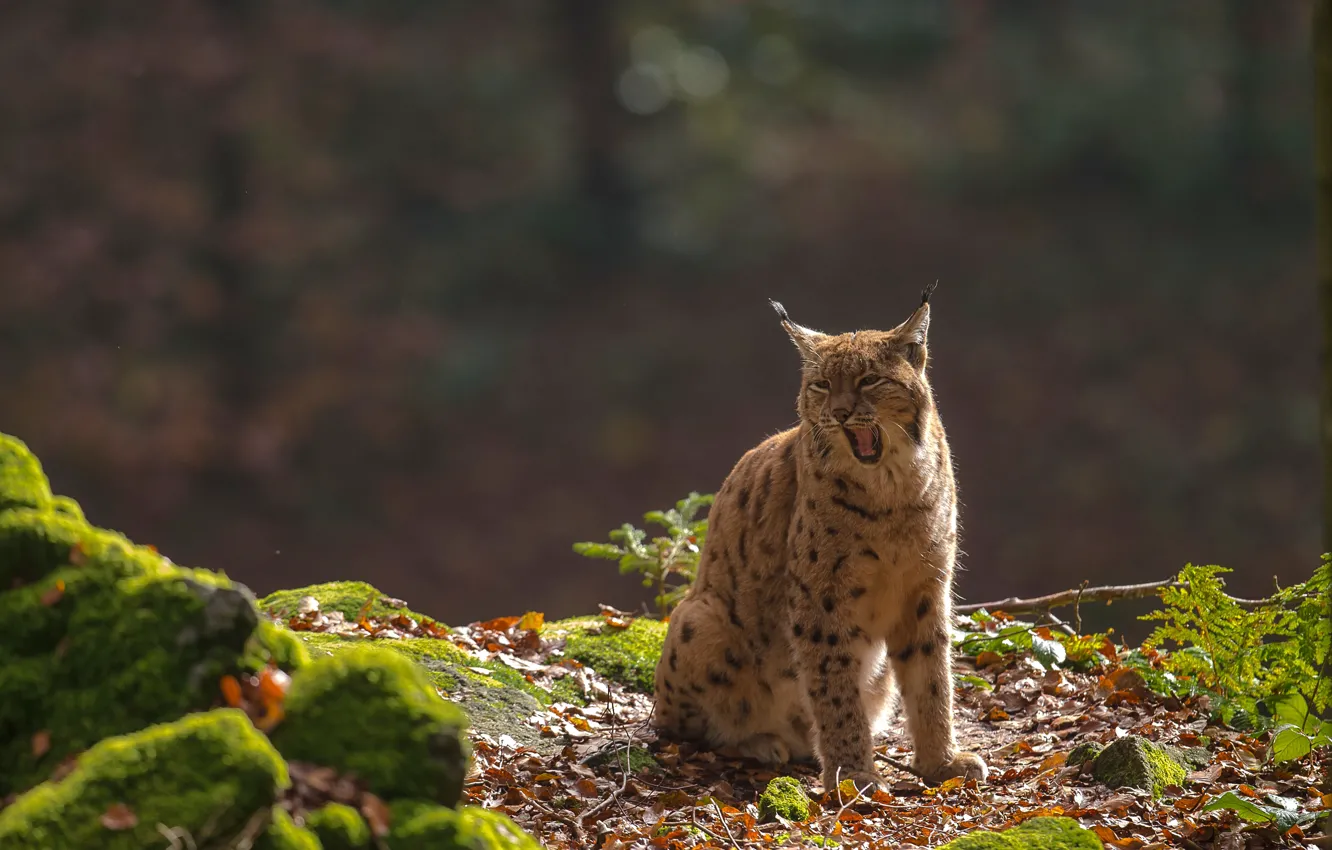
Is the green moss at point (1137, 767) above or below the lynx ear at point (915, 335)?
below

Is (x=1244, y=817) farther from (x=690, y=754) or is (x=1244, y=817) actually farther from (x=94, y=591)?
(x=94, y=591)

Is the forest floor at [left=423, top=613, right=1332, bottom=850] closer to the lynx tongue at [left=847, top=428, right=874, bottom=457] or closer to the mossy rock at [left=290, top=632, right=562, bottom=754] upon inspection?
the mossy rock at [left=290, top=632, right=562, bottom=754]

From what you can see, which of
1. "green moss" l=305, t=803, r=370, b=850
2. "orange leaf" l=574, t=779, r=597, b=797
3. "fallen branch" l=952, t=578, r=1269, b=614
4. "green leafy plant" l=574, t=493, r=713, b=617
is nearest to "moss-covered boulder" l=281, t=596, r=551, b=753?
"orange leaf" l=574, t=779, r=597, b=797

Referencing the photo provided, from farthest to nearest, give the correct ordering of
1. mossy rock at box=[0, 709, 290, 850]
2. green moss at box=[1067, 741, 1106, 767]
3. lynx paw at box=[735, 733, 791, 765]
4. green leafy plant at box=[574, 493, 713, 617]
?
green leafy plant at box=[574, 493, 713, 617], lynx paw at box=[735, 733, 791, 765], green moss at box=[1067, 741, 1106, 767], mossy rock at box=[0, 709, 290, 850]

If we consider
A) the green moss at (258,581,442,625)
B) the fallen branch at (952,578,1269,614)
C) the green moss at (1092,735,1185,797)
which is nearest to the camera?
the green moss at (1092,735,1185,797)

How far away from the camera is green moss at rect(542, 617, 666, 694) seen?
244 inches

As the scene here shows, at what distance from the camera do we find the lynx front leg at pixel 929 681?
5.02m

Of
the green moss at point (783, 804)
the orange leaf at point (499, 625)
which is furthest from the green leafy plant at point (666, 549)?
the green moss at point (783, 804)

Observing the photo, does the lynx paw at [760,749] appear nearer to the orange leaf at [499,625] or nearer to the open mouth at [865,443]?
the open mouth at [865,443]

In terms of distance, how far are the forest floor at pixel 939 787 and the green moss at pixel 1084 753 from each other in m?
0.04

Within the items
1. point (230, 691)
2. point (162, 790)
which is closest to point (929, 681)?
point (230, 691)

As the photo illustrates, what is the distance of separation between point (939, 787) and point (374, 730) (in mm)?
2889

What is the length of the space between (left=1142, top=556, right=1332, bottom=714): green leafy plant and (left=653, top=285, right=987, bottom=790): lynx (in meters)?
0.87

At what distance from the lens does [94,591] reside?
8.73ft
